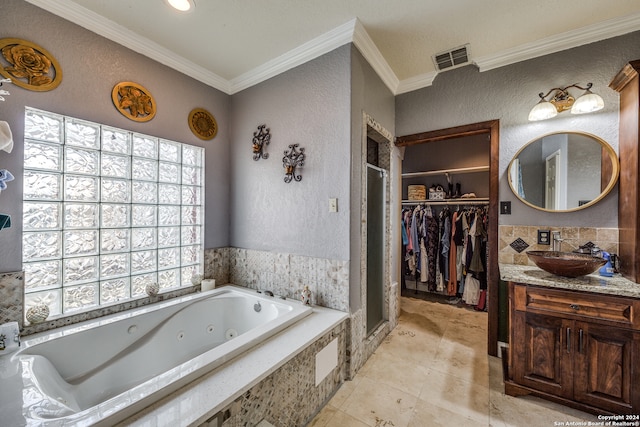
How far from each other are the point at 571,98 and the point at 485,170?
4.71 ft

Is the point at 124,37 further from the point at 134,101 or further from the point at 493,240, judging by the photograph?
the point at 493,240

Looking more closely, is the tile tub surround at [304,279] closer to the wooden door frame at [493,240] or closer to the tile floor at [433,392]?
the tile floor at [433,392]

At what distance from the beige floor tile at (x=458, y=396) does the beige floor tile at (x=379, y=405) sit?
150mm

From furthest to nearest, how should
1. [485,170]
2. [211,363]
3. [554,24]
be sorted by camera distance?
[485,170]
[554,24]
[211,363]

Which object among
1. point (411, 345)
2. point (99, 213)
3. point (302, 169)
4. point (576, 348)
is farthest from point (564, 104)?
point (99, 213)

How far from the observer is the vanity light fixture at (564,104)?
1765 mm

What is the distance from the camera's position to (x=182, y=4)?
5.24 feet

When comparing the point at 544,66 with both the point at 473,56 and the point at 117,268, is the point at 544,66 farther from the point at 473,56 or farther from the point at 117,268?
the point at 117,268

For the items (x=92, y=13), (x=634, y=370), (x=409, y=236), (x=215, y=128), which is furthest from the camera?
(x=409, y=236)

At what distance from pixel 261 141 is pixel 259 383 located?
1.93m

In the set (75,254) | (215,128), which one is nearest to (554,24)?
(215,128)

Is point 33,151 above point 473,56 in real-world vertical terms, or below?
below

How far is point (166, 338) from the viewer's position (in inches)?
72.6

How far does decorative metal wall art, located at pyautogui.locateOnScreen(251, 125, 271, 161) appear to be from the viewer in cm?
234
